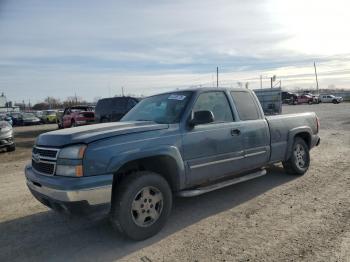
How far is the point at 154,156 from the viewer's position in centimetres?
448

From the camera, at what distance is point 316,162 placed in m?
8.52

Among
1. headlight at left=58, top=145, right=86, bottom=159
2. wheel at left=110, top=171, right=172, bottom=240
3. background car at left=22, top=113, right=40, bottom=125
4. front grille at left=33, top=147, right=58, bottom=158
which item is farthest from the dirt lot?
background car at left=22, top=113, right=40, bottom=125

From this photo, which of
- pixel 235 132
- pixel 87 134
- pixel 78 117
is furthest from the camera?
pixel 78 117

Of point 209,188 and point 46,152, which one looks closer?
point 46,152

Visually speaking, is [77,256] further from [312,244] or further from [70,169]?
[312,244]

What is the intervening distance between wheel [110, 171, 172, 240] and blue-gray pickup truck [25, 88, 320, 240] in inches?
0.5

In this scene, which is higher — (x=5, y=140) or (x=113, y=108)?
(x=113, y=108)

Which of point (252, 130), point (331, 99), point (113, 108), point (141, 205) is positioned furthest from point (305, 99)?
point (141, 205)

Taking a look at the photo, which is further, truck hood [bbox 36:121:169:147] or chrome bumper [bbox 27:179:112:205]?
truck hood [bbox 36:121:169:147]

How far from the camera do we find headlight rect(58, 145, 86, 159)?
3967 millimetres

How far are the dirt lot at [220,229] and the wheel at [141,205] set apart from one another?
16cm

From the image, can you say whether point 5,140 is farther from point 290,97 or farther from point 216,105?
point 290,97

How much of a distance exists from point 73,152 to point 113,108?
1376cm

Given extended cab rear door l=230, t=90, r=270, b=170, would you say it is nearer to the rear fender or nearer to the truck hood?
the rear fender
